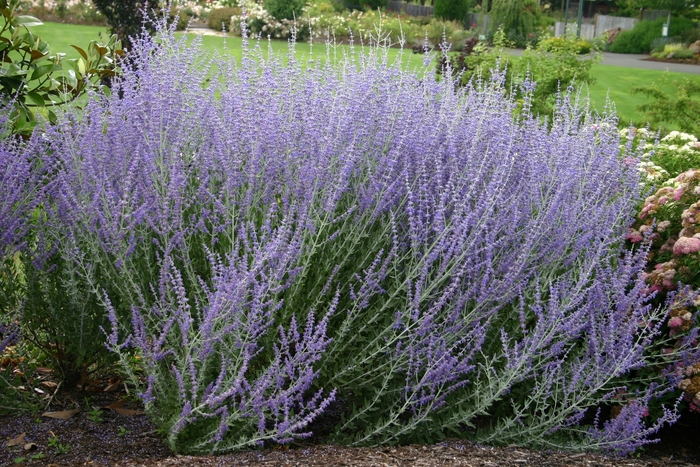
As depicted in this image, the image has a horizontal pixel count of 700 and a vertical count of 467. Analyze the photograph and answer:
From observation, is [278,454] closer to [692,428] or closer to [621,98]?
[692,428]

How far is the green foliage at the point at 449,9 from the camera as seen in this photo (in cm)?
3681

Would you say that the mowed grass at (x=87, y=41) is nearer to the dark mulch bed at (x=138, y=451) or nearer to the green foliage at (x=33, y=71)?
the green foliage at (x=33, y=71)

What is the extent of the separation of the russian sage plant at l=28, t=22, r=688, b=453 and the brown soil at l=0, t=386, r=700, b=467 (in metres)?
0.10

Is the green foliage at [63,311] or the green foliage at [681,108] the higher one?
the green foliage at [681,108]

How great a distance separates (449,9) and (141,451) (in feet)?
119

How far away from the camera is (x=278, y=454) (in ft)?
9.87

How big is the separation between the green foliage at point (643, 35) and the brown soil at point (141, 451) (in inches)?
1301

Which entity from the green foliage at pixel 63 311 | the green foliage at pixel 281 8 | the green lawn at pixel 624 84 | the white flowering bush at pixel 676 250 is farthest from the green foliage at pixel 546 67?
the green foliage at pixel 281 8

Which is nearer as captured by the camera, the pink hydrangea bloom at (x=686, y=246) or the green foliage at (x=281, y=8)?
the pink hydrangea bloom at (x=686, y=246)

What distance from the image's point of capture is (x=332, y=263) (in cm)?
344

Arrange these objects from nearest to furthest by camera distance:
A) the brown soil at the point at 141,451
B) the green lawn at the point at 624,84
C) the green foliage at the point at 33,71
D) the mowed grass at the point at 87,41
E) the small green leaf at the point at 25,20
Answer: the brown soil at the point at 141,451, the green foliage at the point at 33,71, the small green leaf at the point at 25,20, the green lawn at the point at 624,84, the mowed grass at the point at 87,41

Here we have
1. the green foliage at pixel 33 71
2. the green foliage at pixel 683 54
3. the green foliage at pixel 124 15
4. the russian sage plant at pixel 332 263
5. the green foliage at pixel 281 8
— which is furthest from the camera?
the green foliage at pixel 683 54

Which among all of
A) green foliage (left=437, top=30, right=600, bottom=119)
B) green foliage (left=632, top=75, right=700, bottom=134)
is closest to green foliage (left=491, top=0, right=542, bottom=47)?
green foliage (left=437, top=30, right=600, bottom=119)

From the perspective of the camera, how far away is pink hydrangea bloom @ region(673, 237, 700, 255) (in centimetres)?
426
